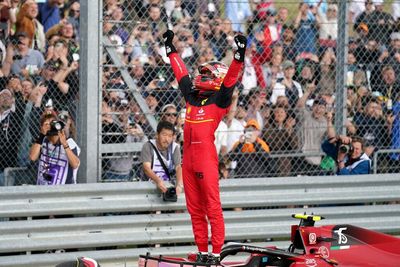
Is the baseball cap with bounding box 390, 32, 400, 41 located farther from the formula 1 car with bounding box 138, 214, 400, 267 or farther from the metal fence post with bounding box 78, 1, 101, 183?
the metal fence post with bounding box 78, 1, 101, 183

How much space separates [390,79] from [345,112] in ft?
2.52

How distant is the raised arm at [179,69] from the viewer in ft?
29.2

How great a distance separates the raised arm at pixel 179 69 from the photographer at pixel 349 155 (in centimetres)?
214

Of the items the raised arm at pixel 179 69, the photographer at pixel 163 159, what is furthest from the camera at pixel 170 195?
the raised arm at pixel 179 69

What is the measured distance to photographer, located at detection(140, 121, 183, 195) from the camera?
9.68m

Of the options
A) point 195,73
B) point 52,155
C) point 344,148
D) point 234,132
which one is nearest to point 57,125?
point 52,155

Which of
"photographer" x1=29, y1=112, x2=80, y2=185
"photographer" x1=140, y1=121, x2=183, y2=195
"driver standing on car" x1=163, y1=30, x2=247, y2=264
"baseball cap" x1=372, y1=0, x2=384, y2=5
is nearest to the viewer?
"driver standing on car" x1=163, y1=30, x2=247, y2=264

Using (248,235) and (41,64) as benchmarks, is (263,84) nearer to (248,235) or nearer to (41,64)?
(248,235)

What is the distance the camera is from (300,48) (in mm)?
10617

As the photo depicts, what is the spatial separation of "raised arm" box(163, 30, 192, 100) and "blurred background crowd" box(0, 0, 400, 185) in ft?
1.65

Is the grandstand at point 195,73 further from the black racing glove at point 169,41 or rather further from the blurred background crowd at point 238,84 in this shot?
the black racing glove at point 169,41

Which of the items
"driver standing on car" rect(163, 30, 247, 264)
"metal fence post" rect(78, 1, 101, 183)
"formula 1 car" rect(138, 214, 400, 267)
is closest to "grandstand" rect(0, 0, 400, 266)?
"metal fence post" rect(78, 1, 101, 183)

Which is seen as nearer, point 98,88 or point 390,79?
point 98,88

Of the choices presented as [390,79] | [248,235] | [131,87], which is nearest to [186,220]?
[248,235]
